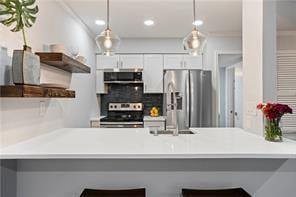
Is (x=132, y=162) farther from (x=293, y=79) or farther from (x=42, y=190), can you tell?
(x=293, y=79)

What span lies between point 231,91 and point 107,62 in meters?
3.84

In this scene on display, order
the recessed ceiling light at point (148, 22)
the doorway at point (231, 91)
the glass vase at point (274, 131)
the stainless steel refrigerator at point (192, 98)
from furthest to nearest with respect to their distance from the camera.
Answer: the doorway at point (231, 91) → the stainless steel refrigerator at point (192, 98) → the recessed ceiling light at point (148, 22) → the glass vase at point (274, 131)

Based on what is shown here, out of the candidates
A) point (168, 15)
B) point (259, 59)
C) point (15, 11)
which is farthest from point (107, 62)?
point (15, 11)

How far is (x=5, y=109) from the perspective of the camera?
6.15 feet

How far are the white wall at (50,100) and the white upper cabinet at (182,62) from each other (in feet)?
4.99

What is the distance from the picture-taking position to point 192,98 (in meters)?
4.55

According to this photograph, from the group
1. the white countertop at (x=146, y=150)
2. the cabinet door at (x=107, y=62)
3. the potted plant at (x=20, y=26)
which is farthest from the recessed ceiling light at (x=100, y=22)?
the white countertop at (x=146, y=150)

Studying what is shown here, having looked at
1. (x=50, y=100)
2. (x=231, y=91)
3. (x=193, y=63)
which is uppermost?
(x=193, y=63)

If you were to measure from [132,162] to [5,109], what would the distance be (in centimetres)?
101

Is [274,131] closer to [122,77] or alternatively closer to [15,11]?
[15,11]

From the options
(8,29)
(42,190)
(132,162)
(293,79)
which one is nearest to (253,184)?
(132,162)

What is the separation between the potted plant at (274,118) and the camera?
1.99 m

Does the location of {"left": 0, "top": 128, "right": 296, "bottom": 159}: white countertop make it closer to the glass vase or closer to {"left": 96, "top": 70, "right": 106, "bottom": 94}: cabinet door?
the glass vase

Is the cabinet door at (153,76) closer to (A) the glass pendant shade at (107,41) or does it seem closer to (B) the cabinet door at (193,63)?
(B) the cabinet door at (193,63)
